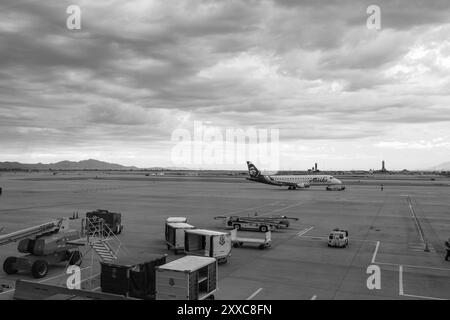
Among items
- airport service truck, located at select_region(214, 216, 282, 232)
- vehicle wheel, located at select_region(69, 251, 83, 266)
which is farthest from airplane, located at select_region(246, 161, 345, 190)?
vehicle wheel, located at select_region(69, 251, 83, 266)

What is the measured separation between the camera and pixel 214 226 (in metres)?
40.5

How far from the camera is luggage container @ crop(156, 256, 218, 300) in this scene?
619 inches

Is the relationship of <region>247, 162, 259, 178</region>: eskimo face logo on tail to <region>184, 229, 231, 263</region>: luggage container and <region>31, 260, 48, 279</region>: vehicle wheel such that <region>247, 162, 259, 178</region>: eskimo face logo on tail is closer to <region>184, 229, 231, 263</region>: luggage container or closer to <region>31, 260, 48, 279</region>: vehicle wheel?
<region>184, 229, 231, 263</region>: luggage container

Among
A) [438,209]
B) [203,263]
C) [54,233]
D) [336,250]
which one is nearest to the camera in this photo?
[203,263]

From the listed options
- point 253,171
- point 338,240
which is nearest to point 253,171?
point 253,171

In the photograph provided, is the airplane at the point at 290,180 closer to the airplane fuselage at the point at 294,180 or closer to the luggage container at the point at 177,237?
the airplane fuselage at the point at 294,180

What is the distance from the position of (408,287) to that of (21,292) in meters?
19.0

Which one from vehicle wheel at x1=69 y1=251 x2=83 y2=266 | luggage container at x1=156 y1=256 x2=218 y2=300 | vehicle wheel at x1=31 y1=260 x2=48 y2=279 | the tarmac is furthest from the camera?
vehicle wheel at x1=69 y1=251 x2=83 y2=266

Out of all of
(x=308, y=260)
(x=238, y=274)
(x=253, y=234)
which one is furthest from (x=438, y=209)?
(x=238, y=274)

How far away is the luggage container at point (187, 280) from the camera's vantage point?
619 inches

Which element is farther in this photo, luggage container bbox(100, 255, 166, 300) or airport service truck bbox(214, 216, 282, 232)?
airport service truck bbox(214, 216, 282, 232)

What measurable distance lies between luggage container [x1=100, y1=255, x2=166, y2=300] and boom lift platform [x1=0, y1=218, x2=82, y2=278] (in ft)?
22.0

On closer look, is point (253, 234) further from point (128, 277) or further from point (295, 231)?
point (128, 277)

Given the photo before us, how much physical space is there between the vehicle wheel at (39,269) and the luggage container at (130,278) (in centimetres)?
651
